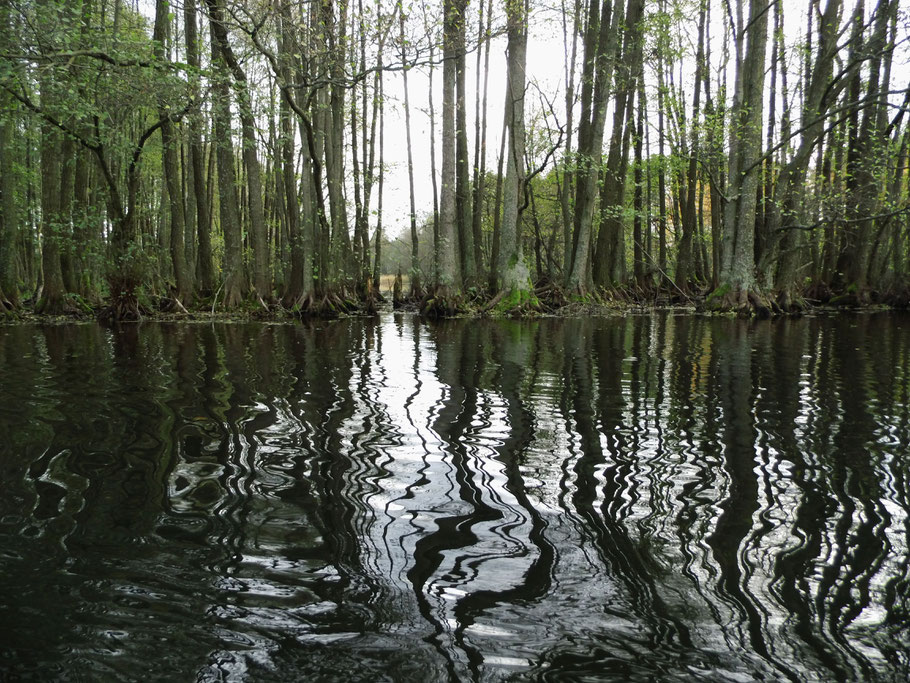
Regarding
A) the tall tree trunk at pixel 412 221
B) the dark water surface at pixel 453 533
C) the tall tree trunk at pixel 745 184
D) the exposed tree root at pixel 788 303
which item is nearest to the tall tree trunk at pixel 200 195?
the tall tree trunk at pixel 412 221

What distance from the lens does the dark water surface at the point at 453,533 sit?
1.55 meters

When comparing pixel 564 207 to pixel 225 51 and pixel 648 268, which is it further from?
pixel 225 51

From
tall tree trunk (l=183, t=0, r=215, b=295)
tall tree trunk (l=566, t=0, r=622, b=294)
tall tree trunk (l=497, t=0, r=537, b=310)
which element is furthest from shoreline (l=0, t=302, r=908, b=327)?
tall tree trunk (l=183, t=0, r=215, b=295)

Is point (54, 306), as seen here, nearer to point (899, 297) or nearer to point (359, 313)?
point (359, 313)

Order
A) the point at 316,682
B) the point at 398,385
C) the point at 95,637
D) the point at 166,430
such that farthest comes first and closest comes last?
the point at 398,385, the point at 166,430, the point at 95,637, the point at 316,682

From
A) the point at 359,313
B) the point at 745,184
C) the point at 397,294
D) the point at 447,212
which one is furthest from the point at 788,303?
the point at 397,294

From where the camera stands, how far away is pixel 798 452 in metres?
3.36

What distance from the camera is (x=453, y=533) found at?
229 centimetres

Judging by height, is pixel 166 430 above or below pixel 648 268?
below

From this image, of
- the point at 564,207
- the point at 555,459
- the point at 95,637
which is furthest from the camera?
the point at 564,207

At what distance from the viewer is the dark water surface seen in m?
1.55

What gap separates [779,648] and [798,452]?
2.04m

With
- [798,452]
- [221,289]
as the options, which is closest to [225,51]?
[221,289]

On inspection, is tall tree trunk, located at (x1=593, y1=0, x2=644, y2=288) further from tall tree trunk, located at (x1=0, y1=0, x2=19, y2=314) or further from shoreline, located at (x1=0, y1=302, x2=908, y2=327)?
tall tree trunk, located at (x1=0, y1=0, x2=19, y2=314)
